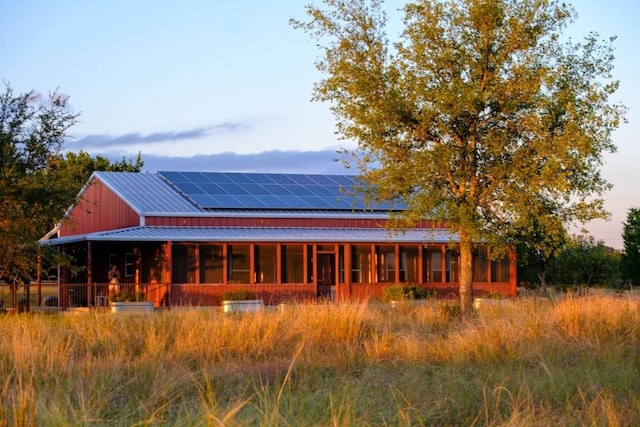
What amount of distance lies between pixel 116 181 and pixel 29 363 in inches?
1096

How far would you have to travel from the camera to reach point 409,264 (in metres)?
38.9

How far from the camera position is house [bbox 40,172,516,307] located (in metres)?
34.4

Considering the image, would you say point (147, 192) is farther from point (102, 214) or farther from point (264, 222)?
point (264, 222)

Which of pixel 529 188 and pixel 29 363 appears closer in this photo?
pixel 29 363

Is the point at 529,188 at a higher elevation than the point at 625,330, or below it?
higher

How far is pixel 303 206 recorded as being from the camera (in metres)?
38.8

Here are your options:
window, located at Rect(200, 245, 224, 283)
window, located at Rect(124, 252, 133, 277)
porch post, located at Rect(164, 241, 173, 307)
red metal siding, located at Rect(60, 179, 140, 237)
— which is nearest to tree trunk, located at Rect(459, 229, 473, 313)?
porch post, located at Rect(164, 241, 173, 307)

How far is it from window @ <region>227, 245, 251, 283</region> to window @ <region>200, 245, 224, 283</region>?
0.46 meters

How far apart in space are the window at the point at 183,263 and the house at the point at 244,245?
0.11 ft

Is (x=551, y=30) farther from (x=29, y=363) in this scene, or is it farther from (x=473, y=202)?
(x=29, y=363)

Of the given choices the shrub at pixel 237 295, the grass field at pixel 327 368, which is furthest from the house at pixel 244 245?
the grass field at pixel 327 368

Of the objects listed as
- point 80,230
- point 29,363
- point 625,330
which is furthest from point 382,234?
point 29,363

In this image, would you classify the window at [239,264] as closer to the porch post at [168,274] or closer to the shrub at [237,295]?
the shrub at [237,295]

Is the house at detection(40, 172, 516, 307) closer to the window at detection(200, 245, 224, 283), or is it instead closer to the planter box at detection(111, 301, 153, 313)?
the window at detection(200, 245, 224, 283)
